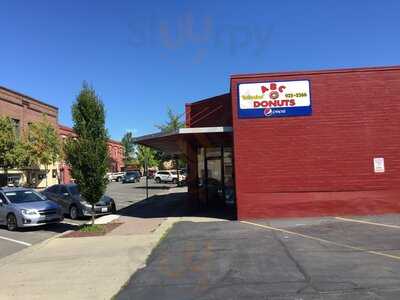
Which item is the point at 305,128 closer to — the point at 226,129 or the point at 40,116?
the point at 226,129

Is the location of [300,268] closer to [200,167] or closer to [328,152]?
[328,152]

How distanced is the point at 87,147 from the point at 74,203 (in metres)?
5.89

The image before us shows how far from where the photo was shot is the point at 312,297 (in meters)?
7.58

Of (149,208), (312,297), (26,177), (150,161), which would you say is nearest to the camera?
(312,297)

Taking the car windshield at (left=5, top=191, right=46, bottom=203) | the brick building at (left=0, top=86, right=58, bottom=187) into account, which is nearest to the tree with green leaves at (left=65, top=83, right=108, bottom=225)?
the car windshield at (left=5, top=191, right=46, bottom=203)

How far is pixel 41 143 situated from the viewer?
51.7 m

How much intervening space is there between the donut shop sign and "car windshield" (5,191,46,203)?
→ 8.58m

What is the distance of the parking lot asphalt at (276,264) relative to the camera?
8.12 m

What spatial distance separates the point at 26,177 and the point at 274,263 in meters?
46.6

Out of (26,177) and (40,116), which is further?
(40,116)

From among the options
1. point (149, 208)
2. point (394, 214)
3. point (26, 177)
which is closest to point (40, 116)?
point (26, 177)

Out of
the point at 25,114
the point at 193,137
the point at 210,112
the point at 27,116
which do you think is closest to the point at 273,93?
the point at 193,137

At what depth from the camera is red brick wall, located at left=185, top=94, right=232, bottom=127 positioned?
21969 mm

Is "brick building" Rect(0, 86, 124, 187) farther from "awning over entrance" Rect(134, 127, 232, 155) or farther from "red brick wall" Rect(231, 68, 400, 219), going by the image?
"red brick wall" Rect(231, 68, 400, 219)
